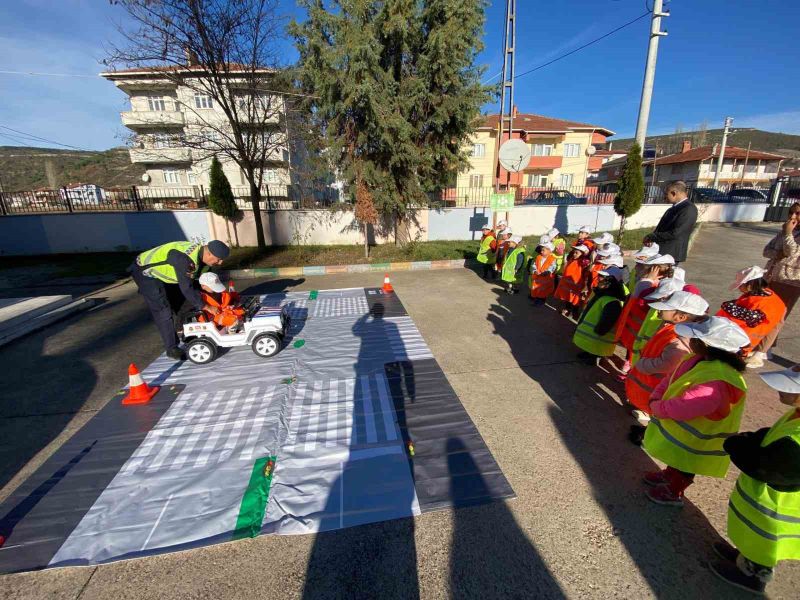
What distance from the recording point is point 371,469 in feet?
9.21

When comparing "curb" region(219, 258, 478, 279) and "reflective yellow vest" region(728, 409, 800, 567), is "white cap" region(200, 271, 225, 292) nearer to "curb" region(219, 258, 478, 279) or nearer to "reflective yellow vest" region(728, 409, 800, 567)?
"reflective yellow vest" region(728, 409, 800, 567)

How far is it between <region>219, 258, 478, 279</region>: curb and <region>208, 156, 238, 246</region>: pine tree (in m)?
4.10

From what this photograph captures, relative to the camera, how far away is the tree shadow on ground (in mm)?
2033

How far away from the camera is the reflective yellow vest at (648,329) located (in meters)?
3.33

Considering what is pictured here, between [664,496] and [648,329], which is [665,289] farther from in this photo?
[664,496]

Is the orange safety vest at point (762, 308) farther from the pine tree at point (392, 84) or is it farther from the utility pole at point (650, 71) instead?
the utility pole at point (650, 71)

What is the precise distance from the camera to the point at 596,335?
4.05 meters

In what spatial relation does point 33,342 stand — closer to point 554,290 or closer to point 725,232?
point 554,290

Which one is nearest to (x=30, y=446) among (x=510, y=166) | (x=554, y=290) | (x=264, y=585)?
(x=264, y=585)

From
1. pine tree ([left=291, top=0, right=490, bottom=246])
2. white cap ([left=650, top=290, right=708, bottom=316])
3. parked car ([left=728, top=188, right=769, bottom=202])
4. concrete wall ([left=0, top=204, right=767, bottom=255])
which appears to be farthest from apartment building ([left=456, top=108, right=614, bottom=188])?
white cap ([left=650, top=290, right=708, bottom=316])

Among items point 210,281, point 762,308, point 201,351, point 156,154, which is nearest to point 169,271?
point 210,281

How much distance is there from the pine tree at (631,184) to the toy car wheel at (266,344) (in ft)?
41.4

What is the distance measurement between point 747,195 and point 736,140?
117 meters

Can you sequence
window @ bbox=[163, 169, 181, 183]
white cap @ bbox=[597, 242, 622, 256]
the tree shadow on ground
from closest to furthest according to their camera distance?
the tree shadow on ground, white cap @ bbox=[597, 242, 622, 256], window @ bbox=[163, 169, 181, 183]
